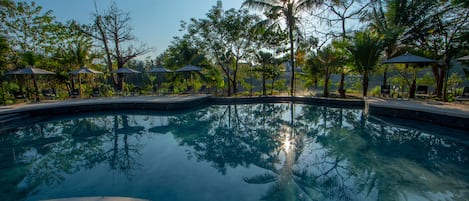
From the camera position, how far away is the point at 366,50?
9.81m

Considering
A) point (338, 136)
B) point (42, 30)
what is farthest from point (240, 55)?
point (42, 30)

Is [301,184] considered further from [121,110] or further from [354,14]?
[354,14]

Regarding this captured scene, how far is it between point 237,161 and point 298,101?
28.1 feet

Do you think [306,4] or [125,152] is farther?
[306,4]

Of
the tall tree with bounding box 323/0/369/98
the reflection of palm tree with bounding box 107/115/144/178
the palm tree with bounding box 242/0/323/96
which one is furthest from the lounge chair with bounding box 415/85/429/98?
the reflection of palm tree with bounding box 107/115/144/178

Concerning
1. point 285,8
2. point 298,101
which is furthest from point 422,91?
point 285,8

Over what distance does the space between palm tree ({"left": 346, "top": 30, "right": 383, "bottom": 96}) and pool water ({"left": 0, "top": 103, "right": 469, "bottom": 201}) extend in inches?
169

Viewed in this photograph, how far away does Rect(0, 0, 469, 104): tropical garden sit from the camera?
10.0 m

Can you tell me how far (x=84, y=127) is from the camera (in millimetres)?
7348

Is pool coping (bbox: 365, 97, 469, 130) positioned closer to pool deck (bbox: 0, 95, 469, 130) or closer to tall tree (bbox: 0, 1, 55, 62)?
pool deck (bbox: 0, 95, 469, 130)

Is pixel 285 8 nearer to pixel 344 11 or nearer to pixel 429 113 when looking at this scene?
pixel 344 11

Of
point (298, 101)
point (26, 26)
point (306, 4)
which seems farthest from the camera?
point (26, 26)

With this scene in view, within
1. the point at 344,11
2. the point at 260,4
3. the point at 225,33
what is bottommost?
the point at 225,33

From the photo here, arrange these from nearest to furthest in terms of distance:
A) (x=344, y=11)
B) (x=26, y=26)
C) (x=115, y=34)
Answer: (x=344, y=11) < (x=26, y=26) < (x=115, y=34)
